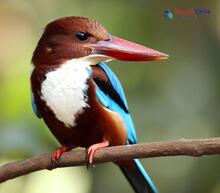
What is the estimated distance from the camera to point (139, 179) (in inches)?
83.0

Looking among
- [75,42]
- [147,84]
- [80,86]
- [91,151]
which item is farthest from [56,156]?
[147,84]

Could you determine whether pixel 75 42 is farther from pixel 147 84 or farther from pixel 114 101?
pixel 147 84

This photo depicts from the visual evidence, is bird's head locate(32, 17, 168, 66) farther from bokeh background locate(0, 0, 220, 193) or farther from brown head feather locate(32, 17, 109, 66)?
bokeh background locate(0, 0, 220, 193)

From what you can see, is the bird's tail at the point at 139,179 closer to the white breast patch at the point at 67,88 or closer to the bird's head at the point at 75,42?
the white breast patch at the point at 67,88

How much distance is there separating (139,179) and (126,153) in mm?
411

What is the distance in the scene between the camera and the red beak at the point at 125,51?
1.63 metres

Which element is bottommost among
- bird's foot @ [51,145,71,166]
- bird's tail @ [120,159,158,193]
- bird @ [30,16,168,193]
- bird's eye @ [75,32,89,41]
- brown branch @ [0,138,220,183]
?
bird's tail @ [120,159,158,193]

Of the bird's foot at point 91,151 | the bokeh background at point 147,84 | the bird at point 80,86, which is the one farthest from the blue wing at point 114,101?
the bokeh background at point 147,84

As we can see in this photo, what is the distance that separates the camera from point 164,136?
292 cm

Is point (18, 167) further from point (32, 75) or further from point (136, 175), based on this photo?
point (136, 175)

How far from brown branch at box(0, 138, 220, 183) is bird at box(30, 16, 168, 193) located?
0.11 feet

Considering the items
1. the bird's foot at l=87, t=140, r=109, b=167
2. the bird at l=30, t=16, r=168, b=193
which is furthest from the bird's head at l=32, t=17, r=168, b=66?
the bird's foot at l=87, t=140, r=109, b=167

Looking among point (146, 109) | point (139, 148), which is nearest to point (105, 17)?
point (146, 109)

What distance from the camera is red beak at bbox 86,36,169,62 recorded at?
5.34 ft
